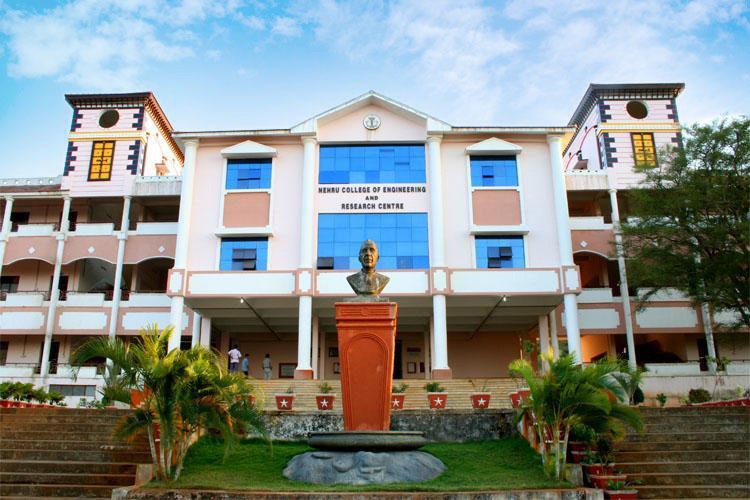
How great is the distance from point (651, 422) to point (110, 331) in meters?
21.5

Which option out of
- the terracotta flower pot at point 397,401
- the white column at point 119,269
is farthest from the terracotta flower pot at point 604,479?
the white column at point 119,269

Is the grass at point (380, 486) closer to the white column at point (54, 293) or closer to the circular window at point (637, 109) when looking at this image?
the white column at point (54, 293)

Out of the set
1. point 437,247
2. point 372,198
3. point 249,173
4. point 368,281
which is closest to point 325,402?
point 368,281

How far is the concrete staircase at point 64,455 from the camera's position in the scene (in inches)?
428

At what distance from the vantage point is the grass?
9.75 metres

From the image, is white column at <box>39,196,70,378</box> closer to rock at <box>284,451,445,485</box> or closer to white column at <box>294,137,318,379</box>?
white column at <box>294,137,318,379</box>

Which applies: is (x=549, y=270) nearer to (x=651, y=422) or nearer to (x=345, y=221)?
(x=345, y=221)

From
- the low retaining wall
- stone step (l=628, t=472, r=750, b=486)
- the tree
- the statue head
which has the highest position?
the tree

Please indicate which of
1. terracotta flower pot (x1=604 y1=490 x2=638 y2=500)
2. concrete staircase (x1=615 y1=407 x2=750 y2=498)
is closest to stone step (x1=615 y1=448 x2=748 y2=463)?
concrete staircase (x1=615 y1=407 x2=750 y2=498)

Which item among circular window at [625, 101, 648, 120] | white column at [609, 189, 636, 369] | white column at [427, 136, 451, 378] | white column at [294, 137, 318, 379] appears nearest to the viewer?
white column at [427, 136, 451, 378]

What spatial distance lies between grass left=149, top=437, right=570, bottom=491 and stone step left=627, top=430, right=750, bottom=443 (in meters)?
2.27

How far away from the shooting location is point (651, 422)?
45.3 feet

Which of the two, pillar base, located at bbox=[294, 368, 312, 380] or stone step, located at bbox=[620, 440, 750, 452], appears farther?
pillar base, located at bbox=[294, 368, 312, 380]

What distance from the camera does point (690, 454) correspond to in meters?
12.1
